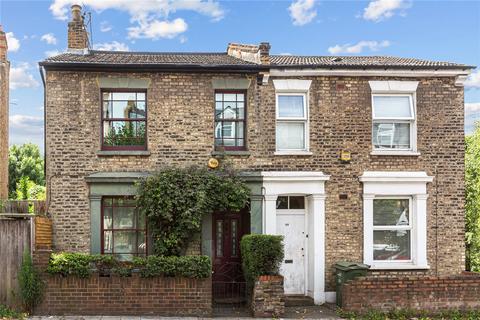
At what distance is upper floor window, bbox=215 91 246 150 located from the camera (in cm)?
1379

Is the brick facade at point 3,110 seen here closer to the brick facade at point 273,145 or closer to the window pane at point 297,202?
the brick facade at point 273,145

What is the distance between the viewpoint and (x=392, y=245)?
14.2 metres

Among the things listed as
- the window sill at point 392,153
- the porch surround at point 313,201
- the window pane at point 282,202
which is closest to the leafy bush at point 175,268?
the porch surround at point 313,201

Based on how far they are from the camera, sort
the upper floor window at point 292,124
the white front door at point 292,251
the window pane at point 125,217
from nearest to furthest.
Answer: the window pane at point 125,217 → the upper floor window at point 292,124 → the white front door at point 292,251

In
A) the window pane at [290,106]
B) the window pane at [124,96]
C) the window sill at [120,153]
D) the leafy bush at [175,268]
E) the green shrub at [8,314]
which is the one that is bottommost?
the green shrub at [8,314]

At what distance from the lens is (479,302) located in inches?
491

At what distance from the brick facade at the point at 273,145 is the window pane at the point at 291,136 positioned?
276mm

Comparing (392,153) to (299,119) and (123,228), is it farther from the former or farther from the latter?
(123,228)

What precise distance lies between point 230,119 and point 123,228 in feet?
13.1

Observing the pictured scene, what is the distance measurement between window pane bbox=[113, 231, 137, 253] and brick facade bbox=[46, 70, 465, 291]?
777mm

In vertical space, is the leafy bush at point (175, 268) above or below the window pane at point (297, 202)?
below

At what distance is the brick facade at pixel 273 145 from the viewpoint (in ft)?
43.3

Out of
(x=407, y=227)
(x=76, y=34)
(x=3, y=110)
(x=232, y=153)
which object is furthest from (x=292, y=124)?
(x=3, y=110)

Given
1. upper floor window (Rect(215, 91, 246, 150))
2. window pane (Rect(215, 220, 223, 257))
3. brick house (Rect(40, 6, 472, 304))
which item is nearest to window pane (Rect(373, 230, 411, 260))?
brick house (Rect(40, 6, 472, 304))
